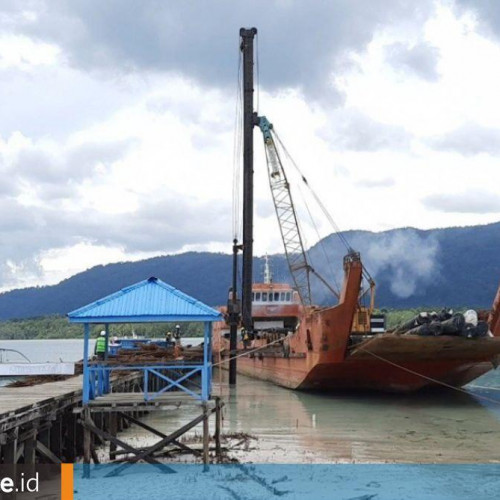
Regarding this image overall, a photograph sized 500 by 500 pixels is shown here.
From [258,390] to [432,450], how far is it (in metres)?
18.3

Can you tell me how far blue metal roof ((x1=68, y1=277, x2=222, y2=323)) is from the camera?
48.5 ft

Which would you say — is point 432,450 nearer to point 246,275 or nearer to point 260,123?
point 246,275

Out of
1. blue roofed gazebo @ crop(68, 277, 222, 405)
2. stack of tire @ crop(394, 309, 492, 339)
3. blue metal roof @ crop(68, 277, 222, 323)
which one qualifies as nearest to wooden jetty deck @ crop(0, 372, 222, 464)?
blue roofed gazebo @ crop(68, 277, 222, 405)

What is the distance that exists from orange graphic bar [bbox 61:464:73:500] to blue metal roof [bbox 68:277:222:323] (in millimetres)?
2822

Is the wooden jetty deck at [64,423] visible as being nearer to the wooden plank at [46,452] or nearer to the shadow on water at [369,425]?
the wooden plank at [46,452]

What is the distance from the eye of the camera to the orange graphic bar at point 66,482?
1291 centimetres

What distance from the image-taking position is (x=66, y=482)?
1383 centimetres

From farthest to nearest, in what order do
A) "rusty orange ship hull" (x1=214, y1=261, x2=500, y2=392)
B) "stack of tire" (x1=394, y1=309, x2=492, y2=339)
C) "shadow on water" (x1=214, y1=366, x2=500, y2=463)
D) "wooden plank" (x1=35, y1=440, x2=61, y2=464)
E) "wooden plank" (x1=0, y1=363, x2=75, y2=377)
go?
1. "rusty orange ship hull" (x1=214, y1=261, x2=500, y2=392)
2. "stack of tire" (x1=394, y1=309, x2=492, y2=339)
3. "wooden plank" (x1=0, y1=363, x2=75, y2=377)
4. "shadow on water" (x1=214, y1=366, x2=500, y2=463)
5. "wooden plank" (x1=35, y1=440, x2=61, y2=464)

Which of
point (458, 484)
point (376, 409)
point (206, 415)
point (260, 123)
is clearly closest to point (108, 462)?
point (206, 415)

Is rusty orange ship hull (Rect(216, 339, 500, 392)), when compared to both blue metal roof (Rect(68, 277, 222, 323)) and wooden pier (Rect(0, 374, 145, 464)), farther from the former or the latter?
blue metal roof (Rect(68, 277, 222, 323))

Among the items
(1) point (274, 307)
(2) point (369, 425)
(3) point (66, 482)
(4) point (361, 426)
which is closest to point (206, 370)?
(3) point (66, 482)

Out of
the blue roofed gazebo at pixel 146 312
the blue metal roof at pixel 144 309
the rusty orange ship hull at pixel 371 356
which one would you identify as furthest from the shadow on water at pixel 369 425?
the blue metal roof at pixel 144 309

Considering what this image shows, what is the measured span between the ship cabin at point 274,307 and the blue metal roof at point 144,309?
28.3m

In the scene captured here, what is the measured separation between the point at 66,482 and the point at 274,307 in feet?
99.8
